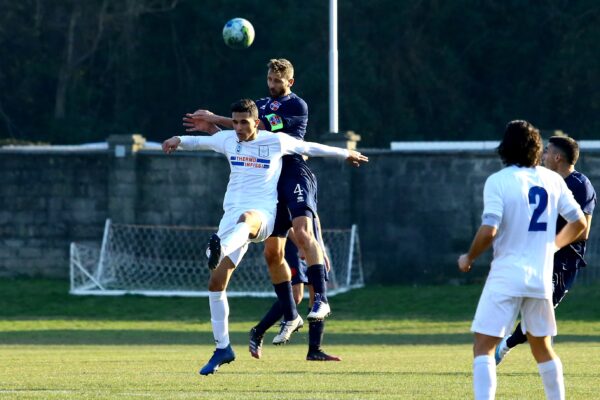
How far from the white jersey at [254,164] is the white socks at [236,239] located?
1.60 feet

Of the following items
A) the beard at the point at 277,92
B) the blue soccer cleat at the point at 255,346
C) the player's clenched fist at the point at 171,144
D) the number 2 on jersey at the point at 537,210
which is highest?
the beard at the point at 277,92

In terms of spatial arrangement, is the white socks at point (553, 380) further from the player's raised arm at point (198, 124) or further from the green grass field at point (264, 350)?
the player's raised arm at point (198, 124)

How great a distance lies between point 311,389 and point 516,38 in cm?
3601

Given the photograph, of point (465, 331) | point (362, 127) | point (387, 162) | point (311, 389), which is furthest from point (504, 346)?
point (362, 127)

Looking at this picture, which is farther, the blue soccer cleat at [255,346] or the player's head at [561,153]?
the blue soccer cleat at [255,346]

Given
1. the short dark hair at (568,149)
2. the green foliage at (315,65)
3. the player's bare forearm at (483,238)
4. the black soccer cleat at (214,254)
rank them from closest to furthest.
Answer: the player's bare forearm at (483,238)
the black soccer cleat at (214,254)
the short dark hair at (568,149)
the green foliage at (315,65)

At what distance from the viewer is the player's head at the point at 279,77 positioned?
1306 centimetres

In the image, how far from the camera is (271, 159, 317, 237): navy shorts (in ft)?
42.0

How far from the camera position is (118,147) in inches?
1112

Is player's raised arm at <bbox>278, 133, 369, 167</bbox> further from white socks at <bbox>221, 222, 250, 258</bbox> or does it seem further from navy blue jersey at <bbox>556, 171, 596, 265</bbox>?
navy blue jersey at <bbox>556, 171, 596, 265</bbox>

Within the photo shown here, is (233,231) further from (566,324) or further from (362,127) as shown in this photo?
(362,127)

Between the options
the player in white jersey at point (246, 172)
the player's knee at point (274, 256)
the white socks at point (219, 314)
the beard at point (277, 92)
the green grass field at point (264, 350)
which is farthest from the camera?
the beard at point (277, 92)

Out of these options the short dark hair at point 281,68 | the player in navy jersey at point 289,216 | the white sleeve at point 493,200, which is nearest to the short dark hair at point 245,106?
the player in navy jersey at point 289,216

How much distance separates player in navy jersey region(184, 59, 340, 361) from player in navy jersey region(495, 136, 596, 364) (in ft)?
6.10
